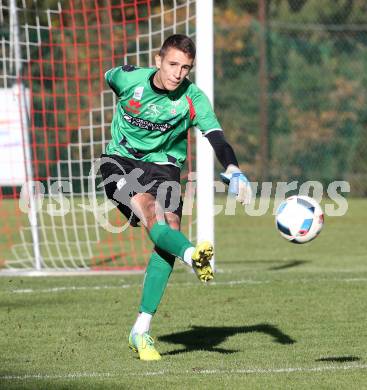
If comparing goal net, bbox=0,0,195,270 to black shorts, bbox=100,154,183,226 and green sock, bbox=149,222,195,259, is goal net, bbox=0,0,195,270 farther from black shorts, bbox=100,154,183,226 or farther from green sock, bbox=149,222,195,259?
green sock, bbox=149,222,195,259

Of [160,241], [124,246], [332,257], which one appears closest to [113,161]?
[160,241]

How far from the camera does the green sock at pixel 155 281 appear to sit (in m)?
6.27

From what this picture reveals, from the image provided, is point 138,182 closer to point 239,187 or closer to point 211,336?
point 239,187

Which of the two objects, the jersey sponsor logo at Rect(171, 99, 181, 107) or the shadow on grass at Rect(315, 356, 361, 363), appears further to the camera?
the jersey sponsor logo at Rect(171, 99, 181, 107)

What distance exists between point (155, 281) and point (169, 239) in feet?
1.68

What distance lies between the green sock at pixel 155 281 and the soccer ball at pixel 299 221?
802 mm

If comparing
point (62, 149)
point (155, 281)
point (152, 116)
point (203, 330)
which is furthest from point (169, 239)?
point (62, 149)

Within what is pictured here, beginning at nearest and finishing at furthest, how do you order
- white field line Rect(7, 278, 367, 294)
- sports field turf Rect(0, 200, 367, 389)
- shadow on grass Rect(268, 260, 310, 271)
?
sports field turf Rect(0, 200, 367, 389)
white field line Rect(7, 278, 367, 294)
shadow on grass Rect(268, 260, 310, 271)

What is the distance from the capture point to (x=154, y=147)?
643cm

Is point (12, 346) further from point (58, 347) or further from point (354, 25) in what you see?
point (354, 25)

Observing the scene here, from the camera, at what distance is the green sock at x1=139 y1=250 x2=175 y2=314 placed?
6.27 metres

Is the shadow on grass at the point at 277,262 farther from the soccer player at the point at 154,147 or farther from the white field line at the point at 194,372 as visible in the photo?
the white field line at the point at 194,372

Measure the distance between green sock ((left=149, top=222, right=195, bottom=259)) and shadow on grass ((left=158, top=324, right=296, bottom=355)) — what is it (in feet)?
2.74

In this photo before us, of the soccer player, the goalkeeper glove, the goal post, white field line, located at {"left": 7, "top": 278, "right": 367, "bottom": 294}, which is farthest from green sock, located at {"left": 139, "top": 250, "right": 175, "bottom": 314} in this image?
the goal post
